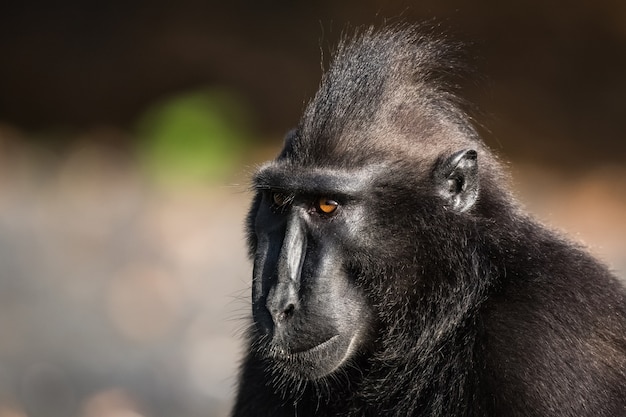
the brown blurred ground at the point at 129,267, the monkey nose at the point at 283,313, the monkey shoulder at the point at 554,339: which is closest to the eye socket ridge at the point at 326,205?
the monkey nose at the point at 283,313

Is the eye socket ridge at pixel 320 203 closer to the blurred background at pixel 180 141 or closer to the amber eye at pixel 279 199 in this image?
the amber eye at pixel 279 199

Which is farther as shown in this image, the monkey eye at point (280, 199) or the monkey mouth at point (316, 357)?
the monkey eye at point (280, 199)

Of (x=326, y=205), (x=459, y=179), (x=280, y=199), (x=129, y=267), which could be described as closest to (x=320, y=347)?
(x=326, y=205)

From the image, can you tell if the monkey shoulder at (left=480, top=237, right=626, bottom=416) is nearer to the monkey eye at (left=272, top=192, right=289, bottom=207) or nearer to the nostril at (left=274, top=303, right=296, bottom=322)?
the nostril at (left=274, top=303, right=296, bottom=322)

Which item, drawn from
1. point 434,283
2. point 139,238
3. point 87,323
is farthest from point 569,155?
point 434,283

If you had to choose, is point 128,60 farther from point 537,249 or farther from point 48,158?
point 537,249

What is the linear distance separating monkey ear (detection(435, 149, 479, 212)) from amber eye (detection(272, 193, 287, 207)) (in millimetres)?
865

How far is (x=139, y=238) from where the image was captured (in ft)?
39.3

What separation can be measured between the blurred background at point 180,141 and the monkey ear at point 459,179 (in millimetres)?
6047

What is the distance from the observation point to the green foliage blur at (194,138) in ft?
39.2

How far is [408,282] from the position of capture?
564 centimetres

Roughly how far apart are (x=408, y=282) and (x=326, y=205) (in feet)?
2.05

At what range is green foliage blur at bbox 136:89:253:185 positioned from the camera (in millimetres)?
11953

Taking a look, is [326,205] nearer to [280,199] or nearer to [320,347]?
[280,199]
